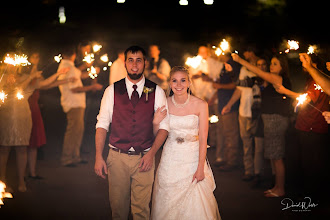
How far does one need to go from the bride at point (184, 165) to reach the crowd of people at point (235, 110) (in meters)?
0.40

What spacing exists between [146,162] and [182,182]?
0.54 metres

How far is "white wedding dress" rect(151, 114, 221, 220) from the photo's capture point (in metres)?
4.64

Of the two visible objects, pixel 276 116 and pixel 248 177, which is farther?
pixel 248 177

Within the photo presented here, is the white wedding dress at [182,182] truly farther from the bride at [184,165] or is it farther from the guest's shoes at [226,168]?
the guest's shoes at [226,168]

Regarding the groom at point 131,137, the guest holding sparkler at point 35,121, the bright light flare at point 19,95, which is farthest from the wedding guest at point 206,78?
the groom at point 131,137

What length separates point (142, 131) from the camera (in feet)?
14.6

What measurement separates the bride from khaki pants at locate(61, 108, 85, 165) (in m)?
3.64

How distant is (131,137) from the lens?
174 inches

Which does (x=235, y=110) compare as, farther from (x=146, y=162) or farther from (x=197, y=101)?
(x=146, y=162)

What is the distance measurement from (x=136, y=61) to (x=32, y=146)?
3.21 metres

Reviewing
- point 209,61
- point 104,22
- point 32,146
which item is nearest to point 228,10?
point 209,61

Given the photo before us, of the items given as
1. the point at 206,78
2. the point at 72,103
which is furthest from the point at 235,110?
the point at 72,103

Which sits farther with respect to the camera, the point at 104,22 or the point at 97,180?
the point at 104,22

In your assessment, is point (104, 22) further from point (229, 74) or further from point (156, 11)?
point (229, 74)
